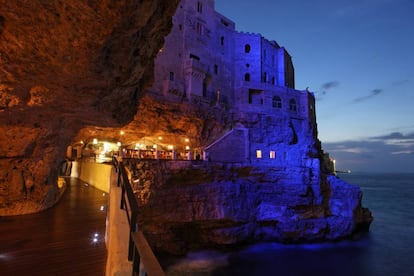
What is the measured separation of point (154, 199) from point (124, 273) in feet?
52.9

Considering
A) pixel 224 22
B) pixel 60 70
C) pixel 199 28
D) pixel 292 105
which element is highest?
pixel 224 22

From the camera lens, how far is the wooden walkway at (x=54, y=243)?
3982 mm

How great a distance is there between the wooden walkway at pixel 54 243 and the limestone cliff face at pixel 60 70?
1929 mm

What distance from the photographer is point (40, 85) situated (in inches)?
189

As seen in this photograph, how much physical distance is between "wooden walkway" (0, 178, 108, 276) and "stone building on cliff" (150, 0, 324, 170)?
18258 mm

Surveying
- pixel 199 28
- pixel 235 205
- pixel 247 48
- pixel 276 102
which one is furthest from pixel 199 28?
pixel 235 205

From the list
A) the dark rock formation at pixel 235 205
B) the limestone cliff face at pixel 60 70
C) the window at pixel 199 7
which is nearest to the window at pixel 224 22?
the window at pixel 199 7

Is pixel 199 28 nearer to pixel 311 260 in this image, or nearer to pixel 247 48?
pixel 247 48

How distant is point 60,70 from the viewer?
4.23 m

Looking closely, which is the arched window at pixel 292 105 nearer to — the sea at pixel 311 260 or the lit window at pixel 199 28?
the lit window at pixel 199 28

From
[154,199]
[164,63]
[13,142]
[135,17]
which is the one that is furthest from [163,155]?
[135,17]

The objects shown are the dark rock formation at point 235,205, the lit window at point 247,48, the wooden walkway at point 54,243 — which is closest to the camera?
the wooden walkway at point 54,243

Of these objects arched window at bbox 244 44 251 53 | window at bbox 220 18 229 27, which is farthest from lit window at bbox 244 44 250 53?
window at bbox 220 18 229 27

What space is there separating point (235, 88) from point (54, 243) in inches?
1251
